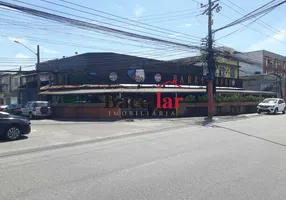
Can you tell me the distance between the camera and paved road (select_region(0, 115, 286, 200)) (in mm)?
4277

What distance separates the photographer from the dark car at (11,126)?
10085 mm

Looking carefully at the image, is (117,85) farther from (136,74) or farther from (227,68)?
(227,68)

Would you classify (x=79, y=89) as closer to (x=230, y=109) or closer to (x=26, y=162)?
(x=230, y=109)

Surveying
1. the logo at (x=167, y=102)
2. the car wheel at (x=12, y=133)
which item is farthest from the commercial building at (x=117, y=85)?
the car wheel at (x=12, y=133)

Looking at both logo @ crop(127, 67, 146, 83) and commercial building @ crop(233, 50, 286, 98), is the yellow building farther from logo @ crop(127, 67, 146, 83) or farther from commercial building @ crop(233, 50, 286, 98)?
logo @ crop(127, 67, 146, 83)

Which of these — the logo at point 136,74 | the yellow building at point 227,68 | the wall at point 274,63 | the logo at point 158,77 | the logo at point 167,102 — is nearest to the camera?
the logo at point 167,102

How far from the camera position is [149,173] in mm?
5461

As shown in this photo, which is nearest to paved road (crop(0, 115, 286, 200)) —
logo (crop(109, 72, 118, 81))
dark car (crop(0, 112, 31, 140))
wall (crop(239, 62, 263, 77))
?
dark car (crop(0, 112, 31, 140))

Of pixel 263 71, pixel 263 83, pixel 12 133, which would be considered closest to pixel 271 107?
pixel 263 83

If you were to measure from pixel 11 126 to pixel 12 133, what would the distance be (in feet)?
1.02

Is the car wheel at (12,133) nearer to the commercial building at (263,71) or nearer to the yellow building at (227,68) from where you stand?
the yellow building at (227,68)

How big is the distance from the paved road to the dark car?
3111 millimetres

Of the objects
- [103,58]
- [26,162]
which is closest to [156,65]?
[103,58]

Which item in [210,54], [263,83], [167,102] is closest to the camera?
[210,54]
